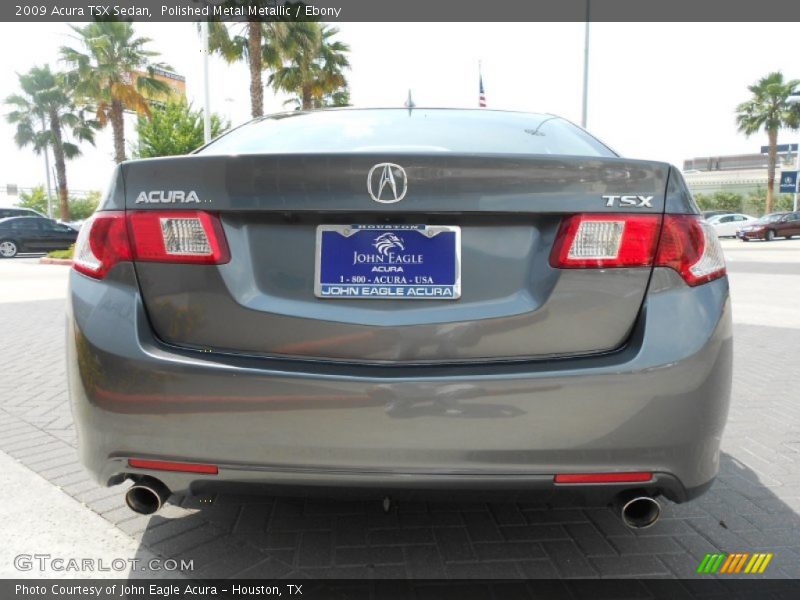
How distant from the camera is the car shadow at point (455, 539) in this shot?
2.17 m

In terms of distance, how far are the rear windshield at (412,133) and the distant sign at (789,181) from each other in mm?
39016

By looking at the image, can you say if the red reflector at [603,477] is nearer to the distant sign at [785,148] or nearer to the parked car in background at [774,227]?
the parked car in background at [774,227]

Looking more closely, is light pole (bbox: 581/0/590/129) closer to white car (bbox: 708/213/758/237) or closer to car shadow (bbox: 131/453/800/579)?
white car (bbox: 708/213/758/237)

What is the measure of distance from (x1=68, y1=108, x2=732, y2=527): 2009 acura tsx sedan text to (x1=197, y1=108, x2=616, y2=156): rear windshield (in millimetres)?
534

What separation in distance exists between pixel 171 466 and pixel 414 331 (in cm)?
78

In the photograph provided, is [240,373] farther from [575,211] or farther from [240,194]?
[575,211]

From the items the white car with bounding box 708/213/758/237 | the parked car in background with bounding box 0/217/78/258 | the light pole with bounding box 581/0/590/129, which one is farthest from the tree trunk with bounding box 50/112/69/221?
the white car with bounding box 708/213/758/237

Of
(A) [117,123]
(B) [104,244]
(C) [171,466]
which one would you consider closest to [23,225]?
(A) [117,123]

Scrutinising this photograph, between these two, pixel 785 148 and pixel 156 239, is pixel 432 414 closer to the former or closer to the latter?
pixel 156 239

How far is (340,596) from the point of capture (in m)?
2.03

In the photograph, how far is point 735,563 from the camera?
7.27 feet

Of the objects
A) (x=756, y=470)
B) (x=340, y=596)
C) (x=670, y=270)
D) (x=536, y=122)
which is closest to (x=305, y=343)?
(x=340, y=596)

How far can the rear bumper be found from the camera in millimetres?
1671

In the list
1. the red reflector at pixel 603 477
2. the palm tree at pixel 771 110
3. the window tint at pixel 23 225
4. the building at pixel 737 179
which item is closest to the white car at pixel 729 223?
the palm tree at pixel 771 110
